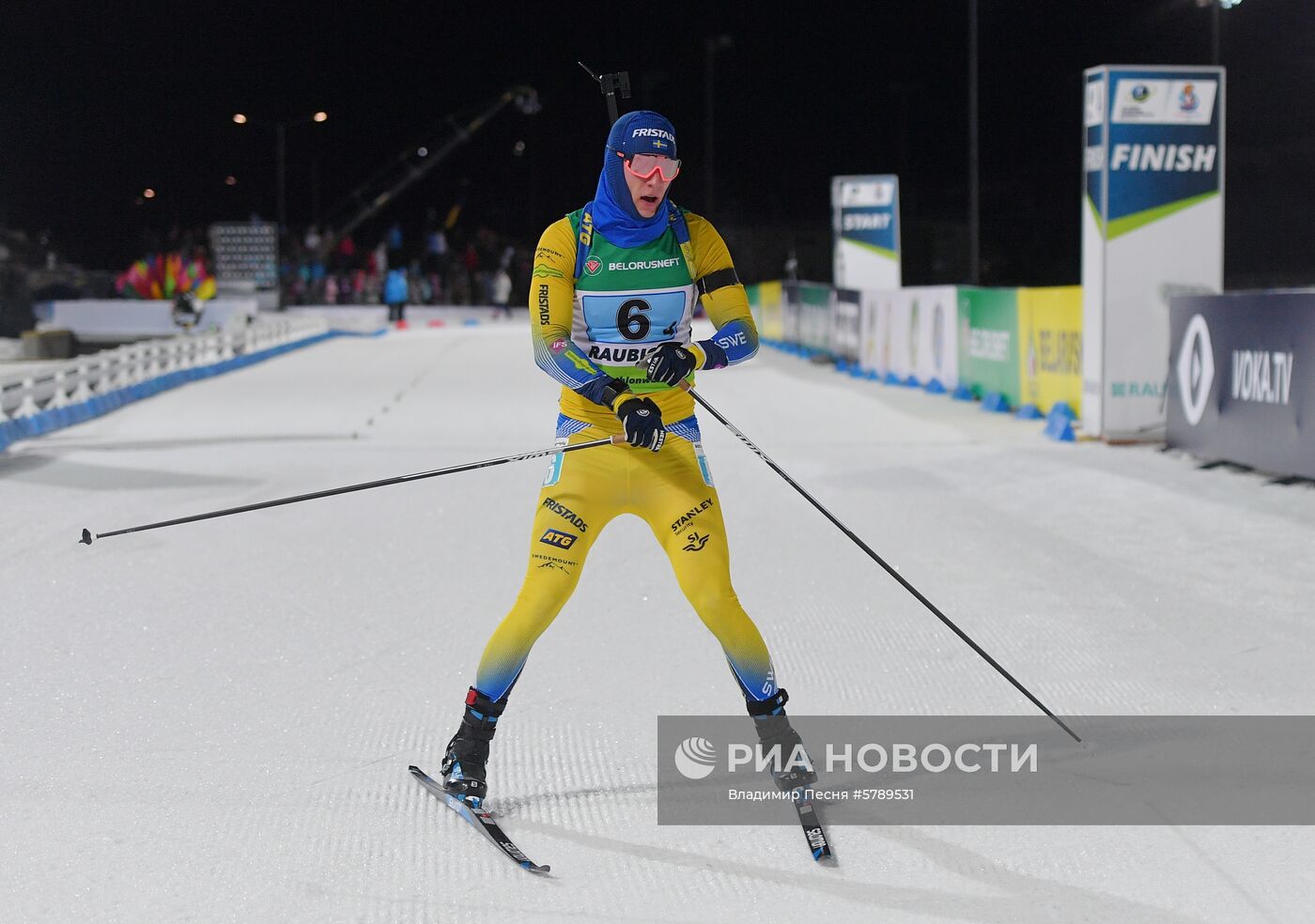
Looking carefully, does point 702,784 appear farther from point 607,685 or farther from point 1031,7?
point 1031,7

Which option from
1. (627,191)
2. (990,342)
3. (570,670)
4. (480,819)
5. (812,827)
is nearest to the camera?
(812,827)

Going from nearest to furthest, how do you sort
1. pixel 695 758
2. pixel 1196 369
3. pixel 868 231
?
pixel 695 758 → pixel 1196 369 → pixel 868 231

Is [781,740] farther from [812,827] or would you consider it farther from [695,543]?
[695,543]

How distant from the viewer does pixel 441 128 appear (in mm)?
76188

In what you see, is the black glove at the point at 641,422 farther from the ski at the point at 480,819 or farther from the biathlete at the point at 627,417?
the ski at the point at 480,819

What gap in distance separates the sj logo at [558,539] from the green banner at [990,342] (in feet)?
45.1

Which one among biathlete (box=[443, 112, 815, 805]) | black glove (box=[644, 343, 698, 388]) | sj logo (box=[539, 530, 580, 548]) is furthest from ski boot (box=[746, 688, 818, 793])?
black glove (box=[644, 343, 698, 388])

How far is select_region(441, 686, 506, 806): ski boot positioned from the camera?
15.0ft

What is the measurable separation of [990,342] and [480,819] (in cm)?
1503

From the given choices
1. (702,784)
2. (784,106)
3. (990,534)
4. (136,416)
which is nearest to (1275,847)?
(702,784)

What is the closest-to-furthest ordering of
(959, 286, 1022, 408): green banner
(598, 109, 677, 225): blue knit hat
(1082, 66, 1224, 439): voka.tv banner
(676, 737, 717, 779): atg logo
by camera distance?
(598, 109, 677, 225): blue knit hat, (676, 737, 717, 779): atg logo, (1082, 66, 1224, 439): voka.tv banner, (959, 286, 1022, 408): green banner

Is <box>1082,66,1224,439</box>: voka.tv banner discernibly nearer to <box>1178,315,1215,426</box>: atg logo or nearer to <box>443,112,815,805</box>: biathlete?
<box>1178,315,1215,426</box>: atg logo

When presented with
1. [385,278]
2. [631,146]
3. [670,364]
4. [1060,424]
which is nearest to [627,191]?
[631,146]

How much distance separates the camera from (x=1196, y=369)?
44.1ft
